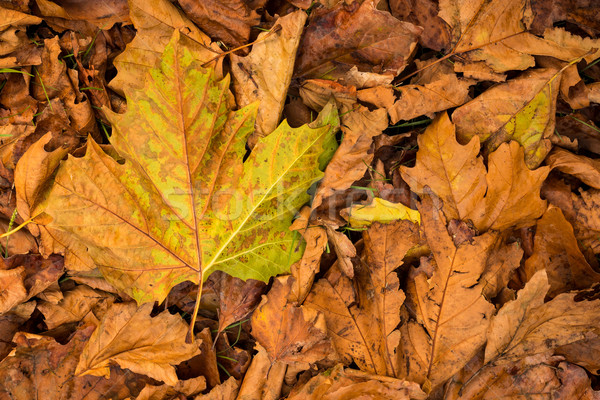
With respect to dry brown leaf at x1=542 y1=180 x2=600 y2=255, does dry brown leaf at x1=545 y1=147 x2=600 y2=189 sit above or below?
above

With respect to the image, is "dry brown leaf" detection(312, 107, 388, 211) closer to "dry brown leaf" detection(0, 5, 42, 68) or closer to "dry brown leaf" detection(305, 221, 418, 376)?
"dry brown leaf" detection(305, 221, 418, 376)

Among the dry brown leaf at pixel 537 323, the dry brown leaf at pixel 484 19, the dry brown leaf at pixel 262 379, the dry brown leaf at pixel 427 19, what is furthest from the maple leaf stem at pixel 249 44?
the dry brown leaf at pixel 537 323

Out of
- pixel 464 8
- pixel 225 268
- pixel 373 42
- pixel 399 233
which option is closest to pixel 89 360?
pixel 225 268

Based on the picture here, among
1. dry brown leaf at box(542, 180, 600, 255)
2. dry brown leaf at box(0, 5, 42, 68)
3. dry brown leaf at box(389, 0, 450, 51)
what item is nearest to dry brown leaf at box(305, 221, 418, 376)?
dry brown leaf at box(542, 180, 600, 255)

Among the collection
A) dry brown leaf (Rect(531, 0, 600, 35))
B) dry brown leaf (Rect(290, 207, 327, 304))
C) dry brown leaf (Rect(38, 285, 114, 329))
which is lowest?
dry brown leaf (Rect(38, 285, 114, 329))

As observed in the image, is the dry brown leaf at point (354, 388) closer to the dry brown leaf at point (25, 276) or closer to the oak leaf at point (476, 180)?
the oak leaf at point (476, 180)

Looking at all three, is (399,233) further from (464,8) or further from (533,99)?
(464,8)

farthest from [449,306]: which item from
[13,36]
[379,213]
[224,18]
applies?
[13,36]

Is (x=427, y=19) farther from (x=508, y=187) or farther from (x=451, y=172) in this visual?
(x=508, y=187)
